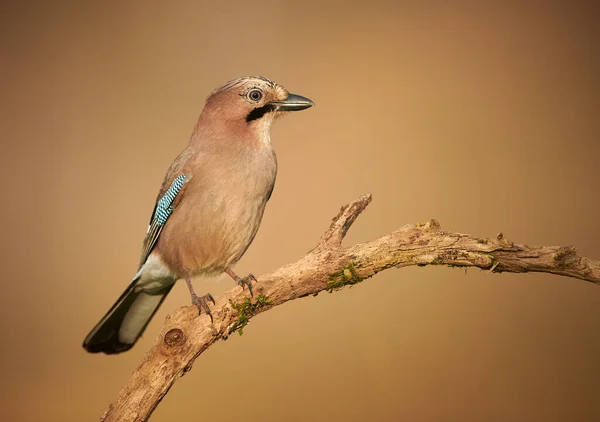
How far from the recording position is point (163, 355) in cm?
265

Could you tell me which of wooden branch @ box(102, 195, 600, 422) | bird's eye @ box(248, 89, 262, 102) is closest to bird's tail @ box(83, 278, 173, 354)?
wooden branch @ box(102, 195, 600, 422)

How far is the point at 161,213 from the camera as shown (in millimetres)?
3334

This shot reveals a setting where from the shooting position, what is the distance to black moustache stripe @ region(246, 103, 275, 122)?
322 cm

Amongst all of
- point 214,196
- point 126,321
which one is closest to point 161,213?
point 214,196

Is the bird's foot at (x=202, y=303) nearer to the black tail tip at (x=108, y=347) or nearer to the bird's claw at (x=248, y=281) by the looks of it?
the bird's claw at (x=248, y=281)

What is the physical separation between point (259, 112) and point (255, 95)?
89 mm

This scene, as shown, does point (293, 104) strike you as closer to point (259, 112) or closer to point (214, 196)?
point (259, 112)

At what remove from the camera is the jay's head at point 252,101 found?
10.5 ft

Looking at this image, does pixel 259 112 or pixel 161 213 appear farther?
pixel 161 213

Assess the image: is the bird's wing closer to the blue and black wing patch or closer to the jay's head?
the blue and black wing patch

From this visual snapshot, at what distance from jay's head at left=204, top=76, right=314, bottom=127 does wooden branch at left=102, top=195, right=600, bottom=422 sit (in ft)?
2.30

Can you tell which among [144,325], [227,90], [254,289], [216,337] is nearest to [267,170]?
[227,90]

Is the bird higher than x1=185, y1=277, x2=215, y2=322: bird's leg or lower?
higher

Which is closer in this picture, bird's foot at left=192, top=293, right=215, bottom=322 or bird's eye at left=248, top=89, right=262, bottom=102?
bird's foot at left=192, top=293, right=215, bottom=322
